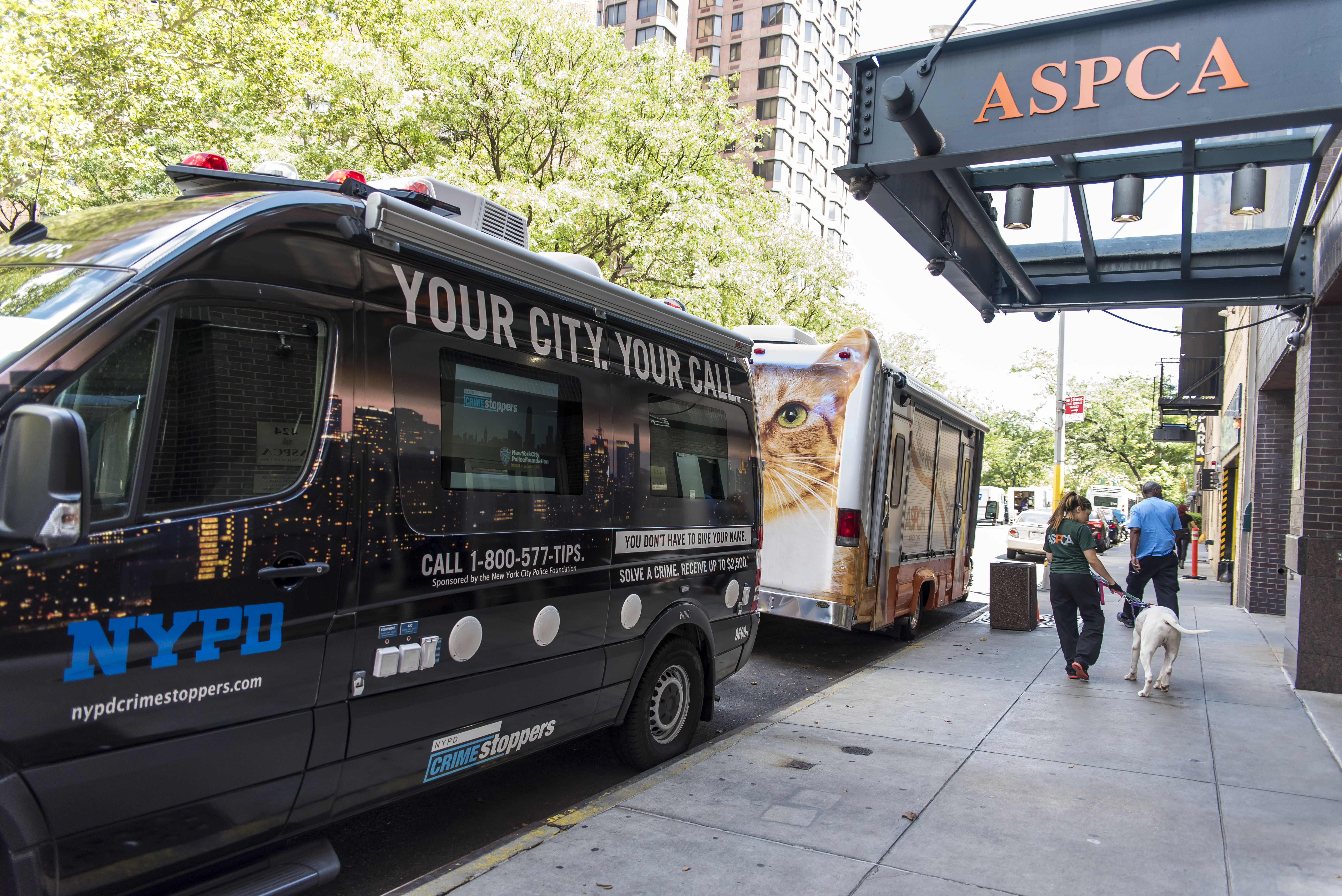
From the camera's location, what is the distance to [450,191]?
456 cm

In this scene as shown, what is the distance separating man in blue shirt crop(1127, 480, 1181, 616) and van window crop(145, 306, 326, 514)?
30.5ft

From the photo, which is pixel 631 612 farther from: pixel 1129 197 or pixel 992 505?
pixel 992 505

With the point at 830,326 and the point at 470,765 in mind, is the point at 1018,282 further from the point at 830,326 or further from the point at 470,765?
the point at 830,326

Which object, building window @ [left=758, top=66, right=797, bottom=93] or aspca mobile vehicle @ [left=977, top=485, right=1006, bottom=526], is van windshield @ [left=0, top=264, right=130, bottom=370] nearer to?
aspca mobile vehicle @ [left=977, top=485, right=1006, bottom=526]

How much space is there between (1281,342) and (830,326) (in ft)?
55.3

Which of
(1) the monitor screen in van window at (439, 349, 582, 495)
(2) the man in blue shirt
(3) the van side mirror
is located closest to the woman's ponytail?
(2) the man in blue shirt

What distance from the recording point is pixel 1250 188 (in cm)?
666

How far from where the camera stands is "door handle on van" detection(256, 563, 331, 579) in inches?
120

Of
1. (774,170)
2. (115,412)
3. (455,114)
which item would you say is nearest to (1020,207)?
(115,412)

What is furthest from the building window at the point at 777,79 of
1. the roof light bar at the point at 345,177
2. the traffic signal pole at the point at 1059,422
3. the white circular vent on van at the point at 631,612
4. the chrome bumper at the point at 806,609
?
the roof light bar at the point at 345,177

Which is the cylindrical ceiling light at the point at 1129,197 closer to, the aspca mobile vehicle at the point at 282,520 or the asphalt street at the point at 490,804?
the aspca mobile vehicle at the point at 282,520

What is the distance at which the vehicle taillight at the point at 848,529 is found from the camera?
8.23m

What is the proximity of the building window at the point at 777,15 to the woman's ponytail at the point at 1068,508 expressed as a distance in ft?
214

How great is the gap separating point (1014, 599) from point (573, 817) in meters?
8.54
